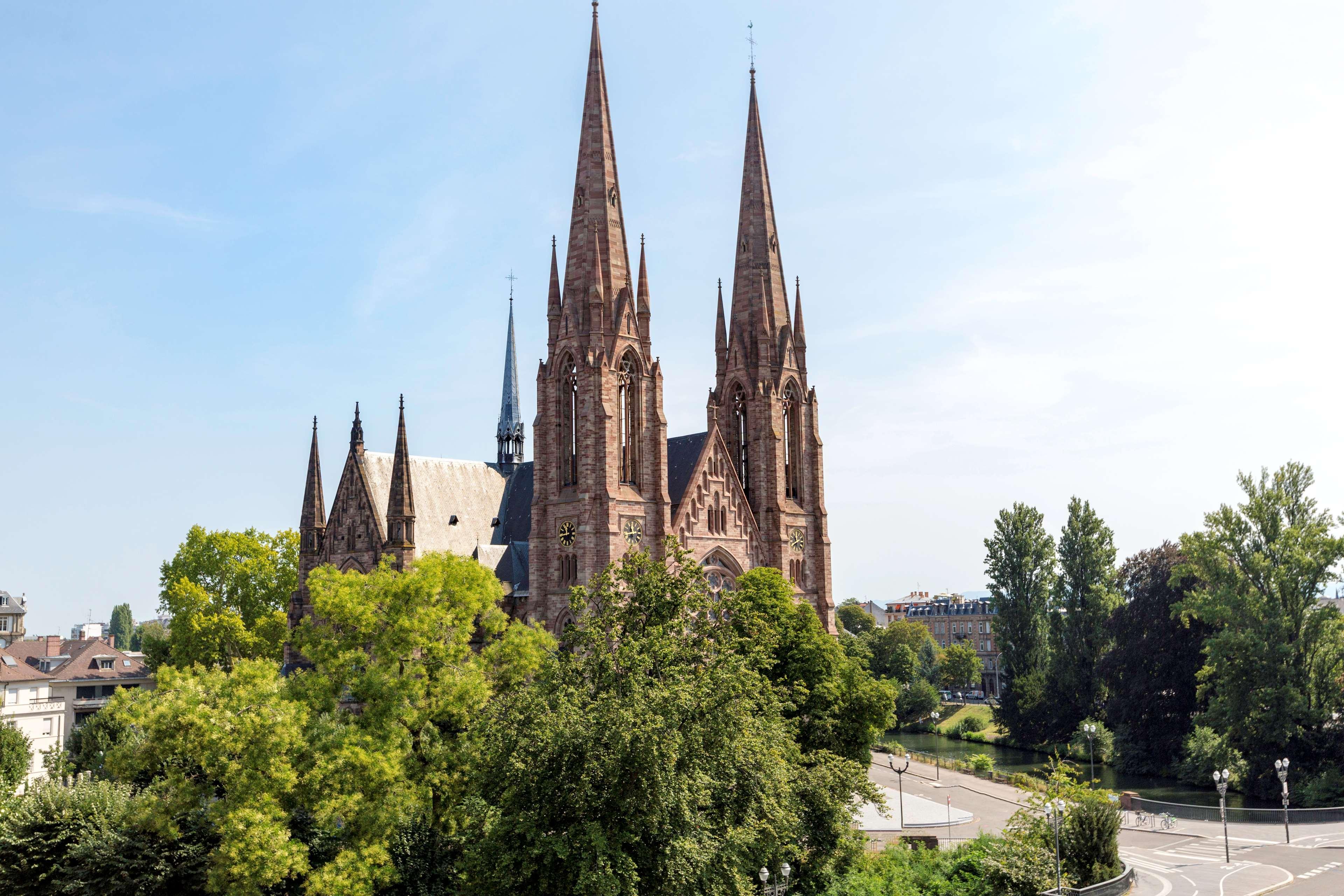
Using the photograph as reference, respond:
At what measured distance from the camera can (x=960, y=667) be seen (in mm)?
115250

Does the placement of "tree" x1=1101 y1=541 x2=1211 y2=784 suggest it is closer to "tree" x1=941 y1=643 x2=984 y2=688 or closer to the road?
the road

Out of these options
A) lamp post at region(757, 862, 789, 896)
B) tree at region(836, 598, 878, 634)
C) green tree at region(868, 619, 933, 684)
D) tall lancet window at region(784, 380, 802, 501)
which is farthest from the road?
tree at region(836, 598, 878, 634)

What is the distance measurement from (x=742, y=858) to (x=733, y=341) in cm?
3773

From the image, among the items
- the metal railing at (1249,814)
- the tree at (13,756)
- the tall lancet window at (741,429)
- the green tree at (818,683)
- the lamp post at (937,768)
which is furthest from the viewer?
the lamp post at (937,768)

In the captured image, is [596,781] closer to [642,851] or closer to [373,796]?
[642,851]

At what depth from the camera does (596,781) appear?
88.6ft

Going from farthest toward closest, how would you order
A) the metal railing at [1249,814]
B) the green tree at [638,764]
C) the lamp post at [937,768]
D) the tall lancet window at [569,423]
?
the lamp post at [937,768], the tall lancet window at [569,423], the metal railing at [1249,814], the green tree at [638,764]

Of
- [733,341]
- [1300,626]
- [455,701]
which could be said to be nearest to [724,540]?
[733,341]

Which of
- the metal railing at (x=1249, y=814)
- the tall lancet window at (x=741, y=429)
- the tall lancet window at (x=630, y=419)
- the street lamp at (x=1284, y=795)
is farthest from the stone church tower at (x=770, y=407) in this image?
the street lamp at (x=1284, y=795)

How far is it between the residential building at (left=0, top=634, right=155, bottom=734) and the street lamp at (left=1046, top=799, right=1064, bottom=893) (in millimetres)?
56174

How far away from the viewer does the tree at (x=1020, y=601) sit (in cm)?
8112

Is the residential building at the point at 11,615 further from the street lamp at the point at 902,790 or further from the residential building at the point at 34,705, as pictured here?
the street lamp at the point at 902,790

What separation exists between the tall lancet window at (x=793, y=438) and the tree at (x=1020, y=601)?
28.4 meters

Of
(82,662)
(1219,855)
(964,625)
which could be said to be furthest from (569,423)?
(964,625)
